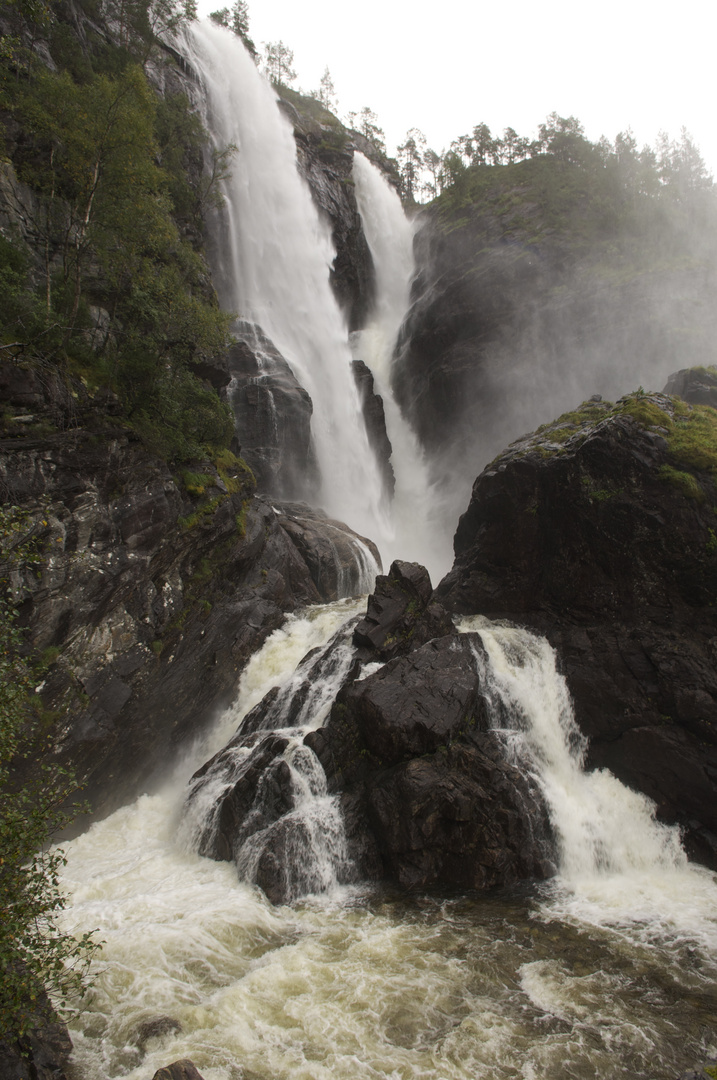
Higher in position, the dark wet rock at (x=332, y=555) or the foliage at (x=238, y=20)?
the foliage at (x=238, y=20)

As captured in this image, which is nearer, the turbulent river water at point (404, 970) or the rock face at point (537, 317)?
the turbulent river water at point (404, 970)

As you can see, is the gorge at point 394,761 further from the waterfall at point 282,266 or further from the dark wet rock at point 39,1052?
the waterfall at point 282,266

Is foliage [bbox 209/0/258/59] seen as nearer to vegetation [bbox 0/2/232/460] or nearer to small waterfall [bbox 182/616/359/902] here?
vegetation [bbox 0/2/232/460]

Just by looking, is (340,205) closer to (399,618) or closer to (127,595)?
(399,618)

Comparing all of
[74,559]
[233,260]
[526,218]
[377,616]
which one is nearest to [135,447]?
[74,559]

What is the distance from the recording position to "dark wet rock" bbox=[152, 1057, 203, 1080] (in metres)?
5.92

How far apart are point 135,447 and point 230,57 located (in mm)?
43382

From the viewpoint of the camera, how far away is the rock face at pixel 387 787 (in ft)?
37.7

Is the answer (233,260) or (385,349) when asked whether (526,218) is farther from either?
(233,260)

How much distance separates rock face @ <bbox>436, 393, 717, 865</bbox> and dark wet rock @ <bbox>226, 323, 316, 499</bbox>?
1407 centimetres

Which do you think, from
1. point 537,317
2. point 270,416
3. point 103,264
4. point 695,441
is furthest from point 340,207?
point 695,441

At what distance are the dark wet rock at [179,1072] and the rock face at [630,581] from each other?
12148 millimetres

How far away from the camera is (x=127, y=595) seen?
14422 mm

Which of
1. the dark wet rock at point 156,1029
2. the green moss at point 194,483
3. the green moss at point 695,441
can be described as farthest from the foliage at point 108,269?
the green moss at point 695,441
